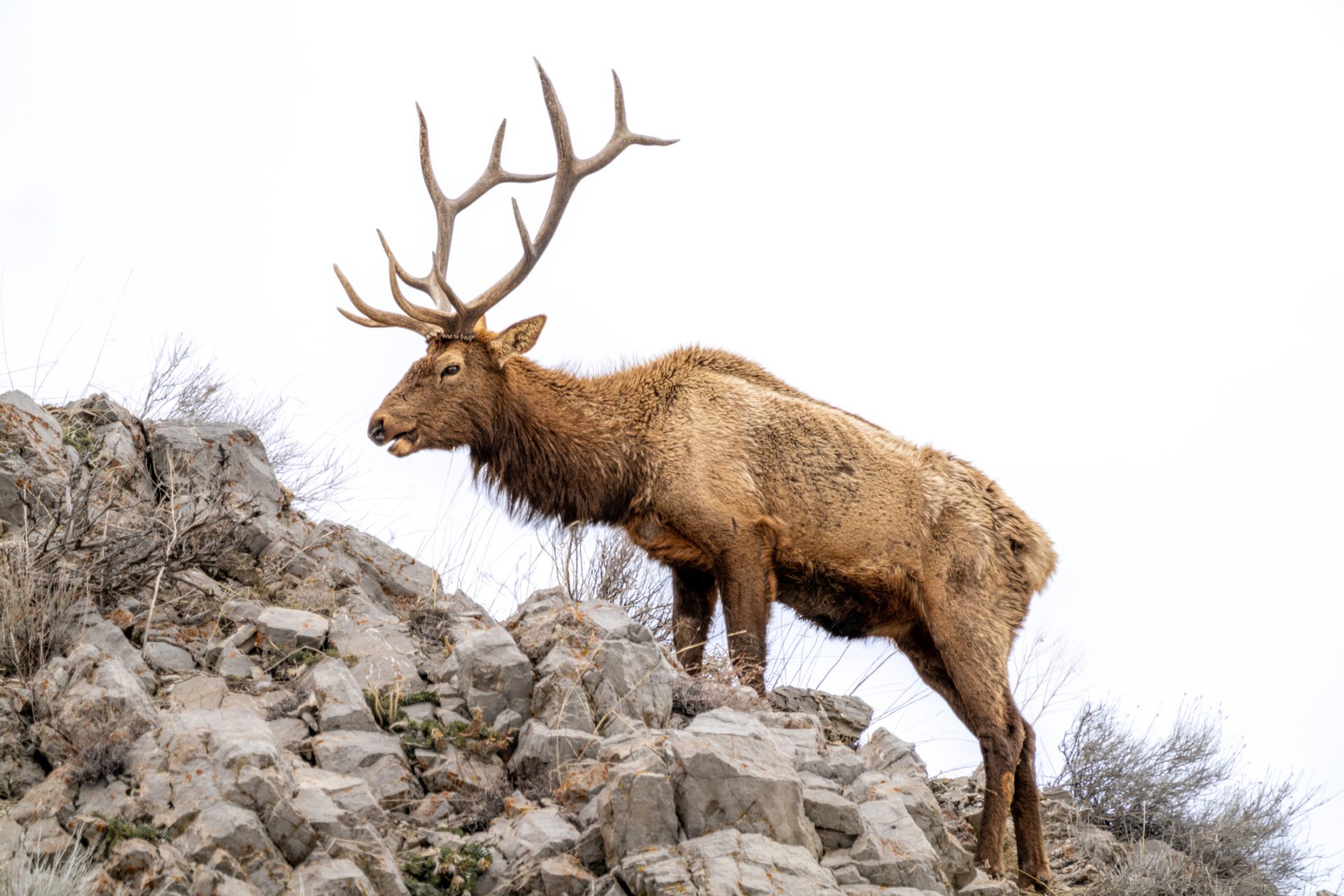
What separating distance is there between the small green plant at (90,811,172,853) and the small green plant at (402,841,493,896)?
0.93 m

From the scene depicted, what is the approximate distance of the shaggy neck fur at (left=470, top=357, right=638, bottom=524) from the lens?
799 cm

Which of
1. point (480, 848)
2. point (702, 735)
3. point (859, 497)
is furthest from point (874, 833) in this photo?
point (859, 497)

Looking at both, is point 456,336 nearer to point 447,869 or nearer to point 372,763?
point 372,763

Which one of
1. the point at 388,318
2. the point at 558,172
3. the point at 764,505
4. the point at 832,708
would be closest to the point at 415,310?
the point at 388,318

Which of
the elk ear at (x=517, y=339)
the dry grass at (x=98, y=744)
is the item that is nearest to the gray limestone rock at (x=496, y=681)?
the dry grass at (x=98, y=744)

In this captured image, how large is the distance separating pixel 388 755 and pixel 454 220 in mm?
4530

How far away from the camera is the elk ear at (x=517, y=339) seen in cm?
838

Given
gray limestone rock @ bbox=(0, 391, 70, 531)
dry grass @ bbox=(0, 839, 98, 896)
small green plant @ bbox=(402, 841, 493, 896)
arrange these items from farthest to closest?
1. gray limestone rock @ bbox=(0, 391, 70, 531)
2. small green plant @ bbox=(402, 841, 493, 896)
3. dry grass @ bbox=(0, 839, 98, 896)

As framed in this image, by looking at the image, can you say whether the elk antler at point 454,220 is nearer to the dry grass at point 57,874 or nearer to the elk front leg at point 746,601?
the elk front leg at point 746,601

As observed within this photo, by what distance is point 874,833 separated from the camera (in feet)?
18.0

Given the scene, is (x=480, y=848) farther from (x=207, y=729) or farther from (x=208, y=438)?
(x=208, y=438)

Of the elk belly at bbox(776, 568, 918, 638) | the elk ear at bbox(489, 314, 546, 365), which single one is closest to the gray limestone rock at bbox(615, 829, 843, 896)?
the elk belly at bbox(776, 568, 918, 638)

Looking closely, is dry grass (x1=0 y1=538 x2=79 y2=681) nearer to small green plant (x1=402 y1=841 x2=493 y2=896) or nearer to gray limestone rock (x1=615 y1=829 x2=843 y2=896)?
small green plant (x1=402 y1=841 x2=493 y2=896)

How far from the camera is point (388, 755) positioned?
557 centimetres
